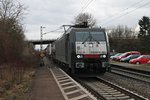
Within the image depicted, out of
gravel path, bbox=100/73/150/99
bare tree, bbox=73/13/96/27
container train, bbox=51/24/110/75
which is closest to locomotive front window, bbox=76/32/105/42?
container train, bbox=51/24/110/75

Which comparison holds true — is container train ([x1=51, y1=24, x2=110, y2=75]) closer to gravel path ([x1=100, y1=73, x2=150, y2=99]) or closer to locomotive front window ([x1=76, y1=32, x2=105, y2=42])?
locomotive front window ([x1=76, y1=32, x2=105, y2=42])

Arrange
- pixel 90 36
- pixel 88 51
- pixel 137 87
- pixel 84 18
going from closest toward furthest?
pixel 137 87
pixel 88 51
pixel 90 36
pixel 84 18

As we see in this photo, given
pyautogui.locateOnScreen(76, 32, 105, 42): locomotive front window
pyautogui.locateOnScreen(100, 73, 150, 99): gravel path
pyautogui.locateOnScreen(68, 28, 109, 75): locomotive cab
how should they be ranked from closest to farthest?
1. pyautogui.locateOnScreen(100, 73, 150, 99): gravel path
2. pyautogui.locateOnScreen(68, 28, 109, 75): locomotive cab
3. pyautogui.locateOnScreen(76, 32, 105, 42): locomotive front window

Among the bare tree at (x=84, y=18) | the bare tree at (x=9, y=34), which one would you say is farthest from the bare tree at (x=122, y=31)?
the bare tree at (x=9, y=34)

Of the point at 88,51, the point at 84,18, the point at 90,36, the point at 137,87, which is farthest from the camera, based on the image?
the point at 84,18

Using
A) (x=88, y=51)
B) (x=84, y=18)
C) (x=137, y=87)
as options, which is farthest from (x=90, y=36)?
(x=84, y=18)

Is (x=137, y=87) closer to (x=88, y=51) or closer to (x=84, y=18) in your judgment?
(x=88, y=51)

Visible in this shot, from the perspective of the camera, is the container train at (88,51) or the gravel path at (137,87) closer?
the gravel path at (137,87)

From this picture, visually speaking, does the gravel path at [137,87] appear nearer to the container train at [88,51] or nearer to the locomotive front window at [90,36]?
the container train at [88,51]

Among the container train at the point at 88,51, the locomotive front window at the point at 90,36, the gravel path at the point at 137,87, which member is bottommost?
the gravel path at the point at 137,87

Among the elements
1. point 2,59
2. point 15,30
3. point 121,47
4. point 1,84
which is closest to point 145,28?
point 121,47

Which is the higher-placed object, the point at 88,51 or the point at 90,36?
the point at 90,36

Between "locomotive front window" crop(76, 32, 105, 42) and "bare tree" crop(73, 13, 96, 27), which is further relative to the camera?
"bare tree" crop(73, 13, 96, 27)

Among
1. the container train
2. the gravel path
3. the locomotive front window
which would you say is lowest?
the gravel path
